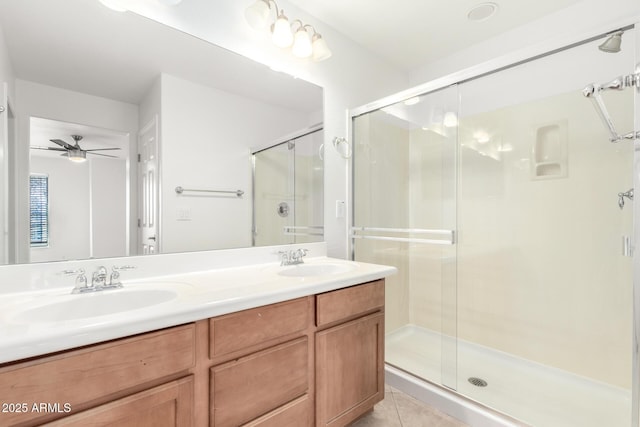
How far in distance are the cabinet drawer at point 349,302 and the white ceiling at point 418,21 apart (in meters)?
1.75

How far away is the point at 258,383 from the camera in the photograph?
111 centimetres

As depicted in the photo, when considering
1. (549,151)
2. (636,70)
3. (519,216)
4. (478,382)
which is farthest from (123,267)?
(549,151)

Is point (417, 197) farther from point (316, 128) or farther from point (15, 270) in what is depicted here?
Answer: point (15, 270)

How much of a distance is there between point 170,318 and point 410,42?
250 cm

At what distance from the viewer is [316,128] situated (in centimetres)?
208

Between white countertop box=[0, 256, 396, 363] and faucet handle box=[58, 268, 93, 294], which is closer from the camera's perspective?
white countertop box=[0, 256, 396, 363]

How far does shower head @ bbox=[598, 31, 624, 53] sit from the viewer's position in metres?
1.26

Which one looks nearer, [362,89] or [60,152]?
[60,152]

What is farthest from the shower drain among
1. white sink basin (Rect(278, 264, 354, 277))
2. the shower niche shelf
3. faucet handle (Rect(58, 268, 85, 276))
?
faucet handle (Rect(58, 268, 85, 276))

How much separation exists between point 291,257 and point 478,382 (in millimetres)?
1419

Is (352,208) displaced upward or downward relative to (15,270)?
upward

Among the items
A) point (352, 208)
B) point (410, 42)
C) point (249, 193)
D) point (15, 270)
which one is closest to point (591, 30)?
point (410, 42)

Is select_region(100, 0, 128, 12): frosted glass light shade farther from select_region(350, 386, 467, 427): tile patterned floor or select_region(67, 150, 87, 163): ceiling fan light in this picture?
select_region(350, 386, 467, 427): tile patterned floor

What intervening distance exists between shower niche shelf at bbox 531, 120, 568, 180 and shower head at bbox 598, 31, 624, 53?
720 millimetres
